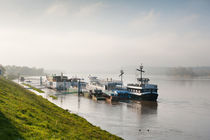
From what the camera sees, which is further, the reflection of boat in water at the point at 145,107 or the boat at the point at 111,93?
the boat at the point at 111,93

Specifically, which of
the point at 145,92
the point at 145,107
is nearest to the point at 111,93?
the point at 145,92

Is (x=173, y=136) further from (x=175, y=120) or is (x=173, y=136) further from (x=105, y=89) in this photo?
(x=105, y=89)

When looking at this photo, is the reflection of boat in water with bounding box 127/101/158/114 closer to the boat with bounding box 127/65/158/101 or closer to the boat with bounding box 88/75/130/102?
the boat with bounding box 127/65/158/101

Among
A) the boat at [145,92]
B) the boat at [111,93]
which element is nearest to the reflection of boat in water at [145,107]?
the boat at [145,92]

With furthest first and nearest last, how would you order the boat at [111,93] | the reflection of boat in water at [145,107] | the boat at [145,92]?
the boat at [111,93] < the boat at [145,92] < the reflection of boat in water at [145,107]

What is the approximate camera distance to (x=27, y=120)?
16766 millimetres

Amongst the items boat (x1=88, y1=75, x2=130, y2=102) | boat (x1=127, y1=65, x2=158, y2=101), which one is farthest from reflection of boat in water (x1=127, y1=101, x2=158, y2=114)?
boat (x1=88, y1=75, x2=130, y2=102)

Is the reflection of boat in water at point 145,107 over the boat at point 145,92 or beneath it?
beneath

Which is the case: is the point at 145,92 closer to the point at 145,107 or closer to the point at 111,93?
the point at 145,107

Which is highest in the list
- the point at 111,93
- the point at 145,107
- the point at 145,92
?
the point at 145,92

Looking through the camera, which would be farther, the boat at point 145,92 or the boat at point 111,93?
the boat at point 111,93

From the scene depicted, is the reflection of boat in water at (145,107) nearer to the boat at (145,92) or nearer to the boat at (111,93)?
the boat at (145,92)

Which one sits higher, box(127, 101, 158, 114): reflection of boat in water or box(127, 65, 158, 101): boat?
box(127, 65, 158, 101): boat

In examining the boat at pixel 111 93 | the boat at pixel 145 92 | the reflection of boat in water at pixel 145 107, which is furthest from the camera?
the boat at pixel 111 93
